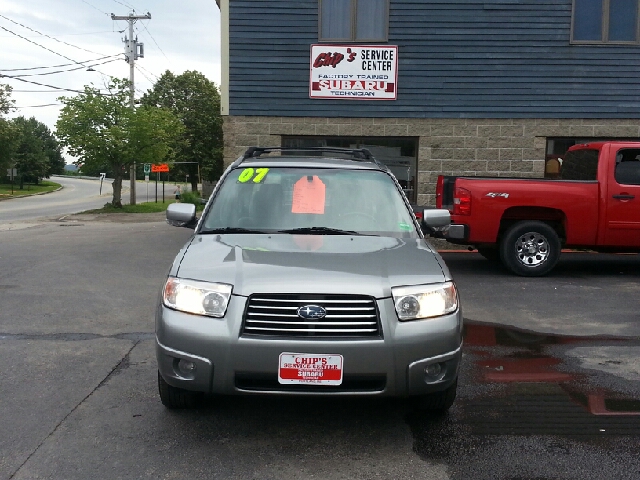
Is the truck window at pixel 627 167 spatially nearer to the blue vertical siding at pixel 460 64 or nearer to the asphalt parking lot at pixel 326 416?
the asphalt parking lot at pixel 326 416

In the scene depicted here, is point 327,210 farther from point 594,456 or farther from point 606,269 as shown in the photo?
point 606,269

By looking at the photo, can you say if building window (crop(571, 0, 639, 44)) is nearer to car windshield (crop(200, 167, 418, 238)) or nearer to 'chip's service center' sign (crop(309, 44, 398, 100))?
'chip's service center' sign (crop(309, 44, 398, 100))

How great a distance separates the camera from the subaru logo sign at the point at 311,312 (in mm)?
3764

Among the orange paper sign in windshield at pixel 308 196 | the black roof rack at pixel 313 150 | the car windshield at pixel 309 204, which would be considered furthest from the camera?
the black roof rack at pixel 313 150

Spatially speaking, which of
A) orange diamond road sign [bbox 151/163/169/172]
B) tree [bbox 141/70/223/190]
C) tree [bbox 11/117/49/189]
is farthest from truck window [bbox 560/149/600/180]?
tree [bbox 11/117/49/189]

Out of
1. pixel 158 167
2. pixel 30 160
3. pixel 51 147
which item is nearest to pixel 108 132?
pixel 158 167

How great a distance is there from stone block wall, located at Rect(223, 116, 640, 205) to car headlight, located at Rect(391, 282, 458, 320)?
1037 cm

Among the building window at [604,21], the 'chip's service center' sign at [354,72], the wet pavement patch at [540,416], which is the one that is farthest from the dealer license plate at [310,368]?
the building window at [604,21]

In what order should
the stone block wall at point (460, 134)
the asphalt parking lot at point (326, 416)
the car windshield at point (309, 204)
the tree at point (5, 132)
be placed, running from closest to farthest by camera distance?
the asphalt parking lot at point (326, 416), the car windshield at point (309, 204), the stone block wall at point (460, 134), the tree at point (5, 132)

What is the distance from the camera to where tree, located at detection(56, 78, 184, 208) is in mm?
31125

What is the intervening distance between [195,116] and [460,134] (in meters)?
47.4

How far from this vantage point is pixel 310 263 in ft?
13.3

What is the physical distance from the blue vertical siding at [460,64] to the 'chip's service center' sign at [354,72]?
0.15 m

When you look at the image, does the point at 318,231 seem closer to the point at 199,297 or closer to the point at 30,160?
the point at 199,297
